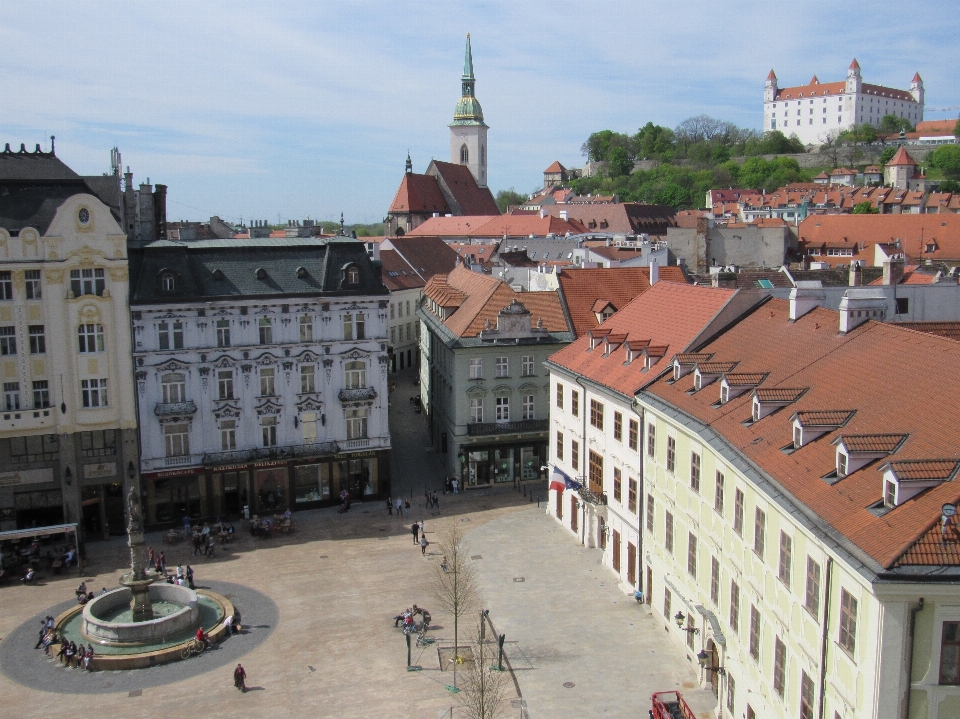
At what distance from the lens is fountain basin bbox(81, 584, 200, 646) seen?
3438cm

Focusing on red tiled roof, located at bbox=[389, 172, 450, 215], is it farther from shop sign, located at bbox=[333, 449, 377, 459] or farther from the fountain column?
the fountain column

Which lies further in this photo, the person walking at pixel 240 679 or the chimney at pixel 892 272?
the chimney at pixel 892 272

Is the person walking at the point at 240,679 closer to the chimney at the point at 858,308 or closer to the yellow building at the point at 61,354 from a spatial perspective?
the yellow building at the point at 61,354

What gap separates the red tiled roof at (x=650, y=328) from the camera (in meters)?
39.7

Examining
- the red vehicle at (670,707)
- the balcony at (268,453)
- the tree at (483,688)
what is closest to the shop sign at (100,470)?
the balcony at (268,453)

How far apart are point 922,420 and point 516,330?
32.7 metres

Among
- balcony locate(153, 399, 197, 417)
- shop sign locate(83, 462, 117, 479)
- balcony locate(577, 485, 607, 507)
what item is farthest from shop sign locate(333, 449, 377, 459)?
balcony locate(577, 485, 607, 507)

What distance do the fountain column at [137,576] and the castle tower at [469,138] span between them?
516 ft

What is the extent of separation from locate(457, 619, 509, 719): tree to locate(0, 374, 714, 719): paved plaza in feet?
1.73

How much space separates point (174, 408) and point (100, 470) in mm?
4663

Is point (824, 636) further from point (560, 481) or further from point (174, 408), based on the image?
point (174, 408)

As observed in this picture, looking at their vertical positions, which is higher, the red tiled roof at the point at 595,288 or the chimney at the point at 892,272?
the chimney at the point at 892,272

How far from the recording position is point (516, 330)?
178ft

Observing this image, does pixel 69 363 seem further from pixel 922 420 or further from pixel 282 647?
pixel 922 420
